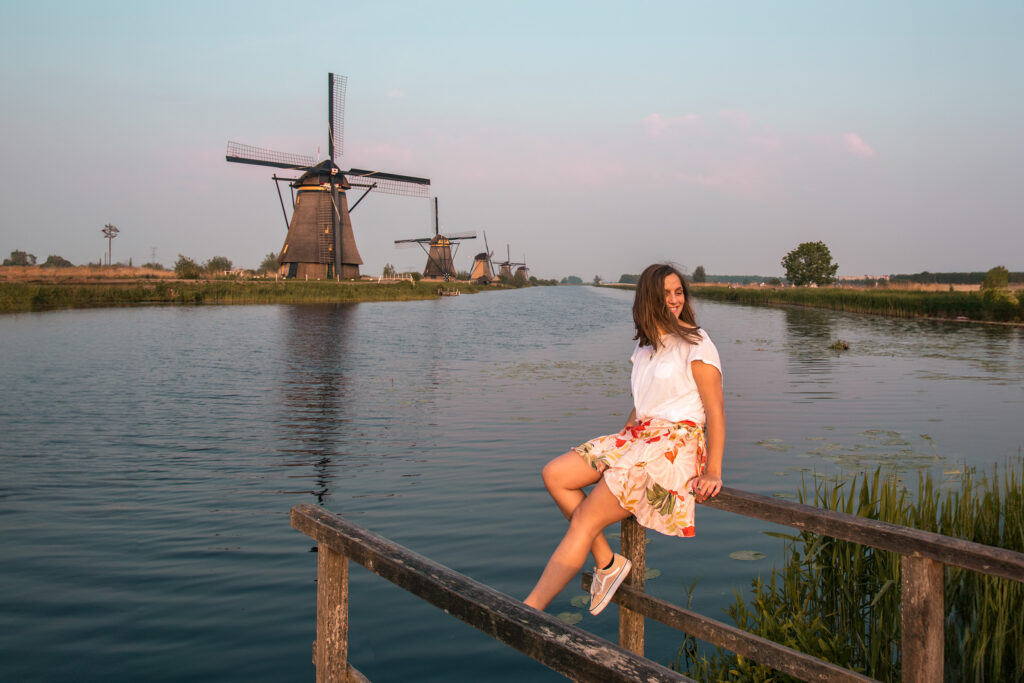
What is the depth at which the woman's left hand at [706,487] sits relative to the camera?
9.77 ft

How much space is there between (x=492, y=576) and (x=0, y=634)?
325cm

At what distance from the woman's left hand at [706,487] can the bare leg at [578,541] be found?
0.31 m

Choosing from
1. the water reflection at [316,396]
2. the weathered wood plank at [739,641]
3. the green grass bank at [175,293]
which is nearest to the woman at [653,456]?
the weathered wood plank at [739,641]

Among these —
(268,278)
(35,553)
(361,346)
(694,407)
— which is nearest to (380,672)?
(694,407)

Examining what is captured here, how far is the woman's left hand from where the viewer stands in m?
2.98

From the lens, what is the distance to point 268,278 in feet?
210

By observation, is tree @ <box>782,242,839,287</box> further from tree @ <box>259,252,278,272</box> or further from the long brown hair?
the long brown hair

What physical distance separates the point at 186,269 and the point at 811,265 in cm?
6624

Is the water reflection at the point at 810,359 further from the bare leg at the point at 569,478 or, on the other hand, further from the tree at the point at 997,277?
the bare leg at the point at 569,478

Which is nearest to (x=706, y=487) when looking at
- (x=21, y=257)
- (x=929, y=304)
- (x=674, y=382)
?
(x=674, y=382)

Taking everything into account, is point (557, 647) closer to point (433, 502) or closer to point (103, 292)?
point (433, 502)

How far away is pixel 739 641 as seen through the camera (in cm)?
290

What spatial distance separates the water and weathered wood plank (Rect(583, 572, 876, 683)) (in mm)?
1653

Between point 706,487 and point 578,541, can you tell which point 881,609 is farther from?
point 578,541
